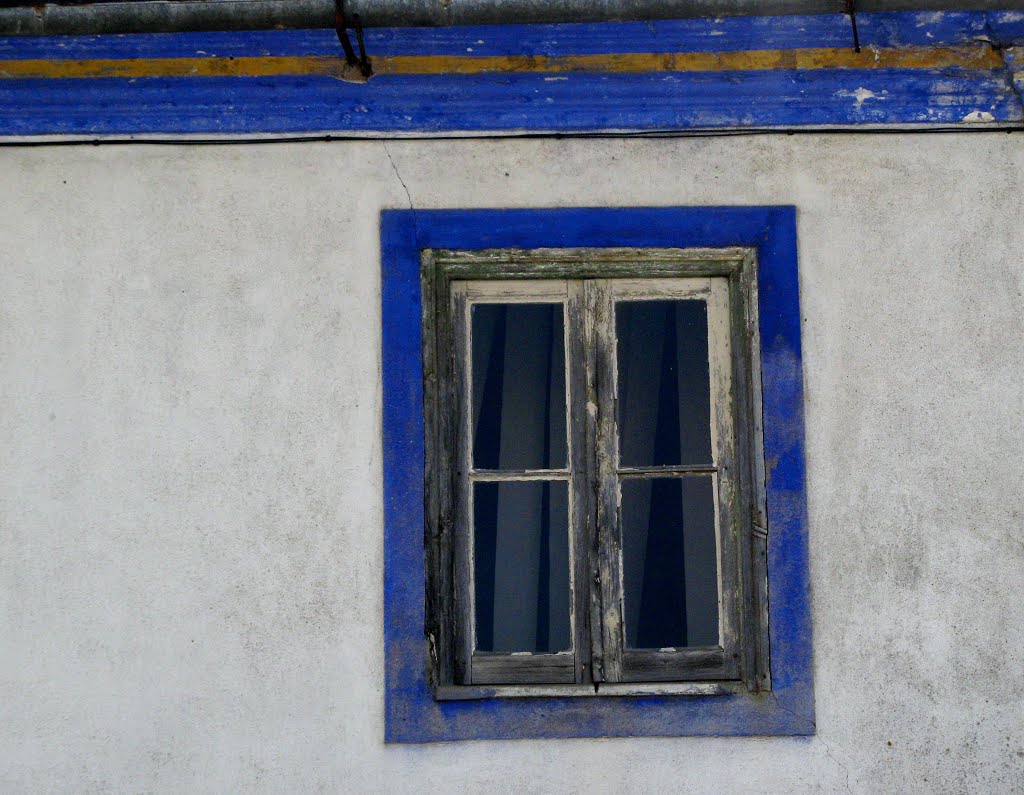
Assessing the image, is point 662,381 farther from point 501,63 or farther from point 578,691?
point 501,63

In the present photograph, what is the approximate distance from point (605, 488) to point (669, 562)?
29 centimetres

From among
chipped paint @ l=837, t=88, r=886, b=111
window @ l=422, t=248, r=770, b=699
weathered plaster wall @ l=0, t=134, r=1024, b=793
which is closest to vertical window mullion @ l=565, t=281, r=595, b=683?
window @ l=422, t=248, r=770, b=699

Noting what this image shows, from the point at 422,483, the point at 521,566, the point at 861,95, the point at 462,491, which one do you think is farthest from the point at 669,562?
the point at 861,95

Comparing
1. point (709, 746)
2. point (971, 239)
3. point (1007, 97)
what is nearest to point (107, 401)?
point (709, 746)

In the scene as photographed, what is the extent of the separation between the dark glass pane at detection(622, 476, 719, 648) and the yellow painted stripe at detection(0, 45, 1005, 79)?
1.21 meters

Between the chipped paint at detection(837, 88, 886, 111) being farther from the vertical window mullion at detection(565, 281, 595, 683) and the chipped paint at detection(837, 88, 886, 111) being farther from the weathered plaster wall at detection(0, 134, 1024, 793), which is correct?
the vertical window mullion at detection(565, 281, 595, 683)

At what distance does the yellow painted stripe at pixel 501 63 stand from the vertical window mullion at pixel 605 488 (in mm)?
640

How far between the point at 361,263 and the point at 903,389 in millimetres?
1579

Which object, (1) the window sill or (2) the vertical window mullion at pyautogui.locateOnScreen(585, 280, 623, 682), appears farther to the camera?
(2) the vertical window mullion at pyautogui.locateOnScreen(585, 280, 623, 682)

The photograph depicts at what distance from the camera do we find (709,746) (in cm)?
315

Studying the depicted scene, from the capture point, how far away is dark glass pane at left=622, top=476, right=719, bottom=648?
3.32 meters

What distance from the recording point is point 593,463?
3.33 metres

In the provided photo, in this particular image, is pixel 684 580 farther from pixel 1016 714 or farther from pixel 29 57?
pixel 29 57

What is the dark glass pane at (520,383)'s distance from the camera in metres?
3.37
